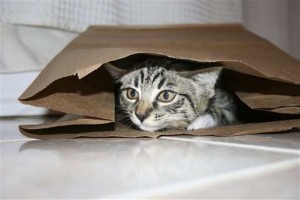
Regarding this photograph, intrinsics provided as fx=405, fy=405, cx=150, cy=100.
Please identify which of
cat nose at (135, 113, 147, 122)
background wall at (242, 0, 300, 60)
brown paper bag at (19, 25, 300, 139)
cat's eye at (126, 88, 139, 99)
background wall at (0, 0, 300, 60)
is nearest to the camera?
brown paper bag at (19, 25, 300, 139)

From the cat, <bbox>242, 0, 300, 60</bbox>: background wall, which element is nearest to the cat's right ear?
the cat

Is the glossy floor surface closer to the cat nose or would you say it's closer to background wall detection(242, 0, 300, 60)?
the cat nose

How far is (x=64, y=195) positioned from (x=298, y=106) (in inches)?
25.1

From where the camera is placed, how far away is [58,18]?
1.51 meters

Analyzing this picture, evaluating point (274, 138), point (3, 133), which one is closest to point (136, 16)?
point (3, 133)

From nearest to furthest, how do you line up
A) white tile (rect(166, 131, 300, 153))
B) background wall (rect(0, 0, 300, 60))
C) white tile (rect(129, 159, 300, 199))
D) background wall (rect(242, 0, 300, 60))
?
white tile (rect(129, 159, 300, 199)), white tile (rect(166, 131, 300, 153)), background wall (rect(0, 0, 300, 60)), background wall (rect(242, 0, 300, 60))

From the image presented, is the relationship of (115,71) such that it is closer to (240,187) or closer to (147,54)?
(147,54)

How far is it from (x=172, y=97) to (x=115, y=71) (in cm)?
21

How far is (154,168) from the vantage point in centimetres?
62

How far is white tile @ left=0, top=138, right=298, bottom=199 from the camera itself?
53 cm

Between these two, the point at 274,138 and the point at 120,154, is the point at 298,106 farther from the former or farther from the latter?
the point at 120,154

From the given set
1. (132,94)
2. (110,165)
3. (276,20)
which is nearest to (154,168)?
(110,165)

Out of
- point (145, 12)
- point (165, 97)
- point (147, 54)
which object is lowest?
point (165, 97)

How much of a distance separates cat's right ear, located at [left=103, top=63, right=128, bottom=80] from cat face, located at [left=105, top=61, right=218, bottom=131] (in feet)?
0.13
